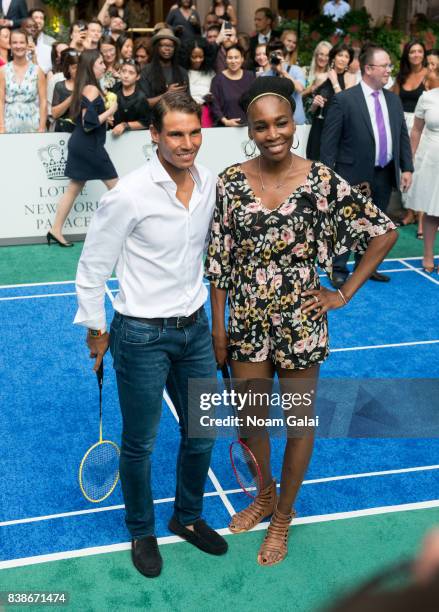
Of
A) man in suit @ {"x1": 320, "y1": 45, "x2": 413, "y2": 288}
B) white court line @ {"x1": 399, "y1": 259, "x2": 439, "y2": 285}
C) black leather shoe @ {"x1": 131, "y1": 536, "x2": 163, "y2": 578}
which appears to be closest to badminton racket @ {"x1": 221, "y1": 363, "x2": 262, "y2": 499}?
black leather shoe @ {"x1": 131, "y1": 536, "x2": 163, "y2": 578}

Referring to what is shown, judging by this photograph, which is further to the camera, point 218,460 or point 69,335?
point 69,335

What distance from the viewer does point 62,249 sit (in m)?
9.91

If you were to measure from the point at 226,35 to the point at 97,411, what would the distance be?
9.05m

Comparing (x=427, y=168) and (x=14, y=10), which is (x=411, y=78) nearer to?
(x=427, y=168)

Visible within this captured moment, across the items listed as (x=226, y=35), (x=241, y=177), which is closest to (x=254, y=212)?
(x=241, y=177)

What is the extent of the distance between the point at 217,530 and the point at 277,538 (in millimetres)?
398

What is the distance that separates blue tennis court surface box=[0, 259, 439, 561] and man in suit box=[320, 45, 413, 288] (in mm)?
1413

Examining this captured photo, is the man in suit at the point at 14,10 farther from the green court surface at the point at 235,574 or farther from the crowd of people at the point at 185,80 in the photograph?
the green court surface at the point at 235,574

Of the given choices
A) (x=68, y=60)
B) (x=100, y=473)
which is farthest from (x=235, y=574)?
(x=68, y=60)

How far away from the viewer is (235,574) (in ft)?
13.7

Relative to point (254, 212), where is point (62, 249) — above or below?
below

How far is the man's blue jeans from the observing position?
12.3ft

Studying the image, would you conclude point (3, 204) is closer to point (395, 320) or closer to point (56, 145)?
point (56, 145)

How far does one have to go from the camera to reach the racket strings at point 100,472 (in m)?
4.59
